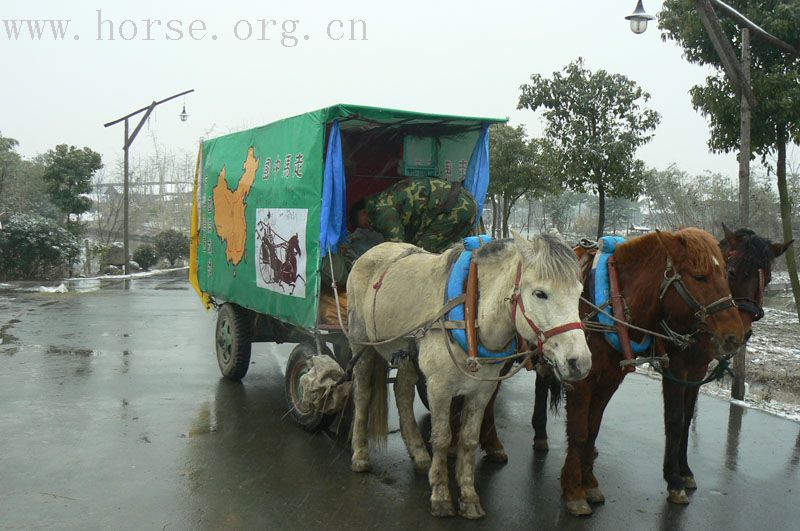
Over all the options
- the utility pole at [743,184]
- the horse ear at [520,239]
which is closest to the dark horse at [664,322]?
the horse ear at [520,239]

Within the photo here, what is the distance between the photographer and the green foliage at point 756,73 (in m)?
8.10

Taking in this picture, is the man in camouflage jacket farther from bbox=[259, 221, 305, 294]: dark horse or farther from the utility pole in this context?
the utility pole

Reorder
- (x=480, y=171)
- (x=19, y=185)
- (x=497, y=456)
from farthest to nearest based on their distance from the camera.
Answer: (x=19, y=185), (x=480, y=171), (x=497, y=456)

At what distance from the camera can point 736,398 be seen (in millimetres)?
7395

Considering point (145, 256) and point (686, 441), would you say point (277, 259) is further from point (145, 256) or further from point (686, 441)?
point (145, 256)

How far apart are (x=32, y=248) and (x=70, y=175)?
3.99 metres

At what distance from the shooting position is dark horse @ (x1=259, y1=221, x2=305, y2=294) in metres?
5.79

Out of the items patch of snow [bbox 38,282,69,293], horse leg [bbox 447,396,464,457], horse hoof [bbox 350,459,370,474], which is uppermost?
horse leg [bbox 447,396,464,457]

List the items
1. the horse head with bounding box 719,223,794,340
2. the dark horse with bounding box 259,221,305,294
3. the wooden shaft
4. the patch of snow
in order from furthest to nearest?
the patch of snow < the dark horse with bounding box 259,221,305,294 < the horse head with bounding box 719,223,794,340 < the wooden shaft

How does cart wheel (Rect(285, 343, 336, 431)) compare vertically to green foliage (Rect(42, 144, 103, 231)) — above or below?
below

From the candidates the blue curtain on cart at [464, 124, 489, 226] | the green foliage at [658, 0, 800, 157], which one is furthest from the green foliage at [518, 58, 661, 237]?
the blue curtain on cart at [464, 124, 489, 226]

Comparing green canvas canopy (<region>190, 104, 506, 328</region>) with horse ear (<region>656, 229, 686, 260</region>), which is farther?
green canvas canopy (<region>190, 104, 506, 328</region>)

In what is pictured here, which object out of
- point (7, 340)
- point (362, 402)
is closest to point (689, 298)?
point (362, 402)

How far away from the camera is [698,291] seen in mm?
4113
